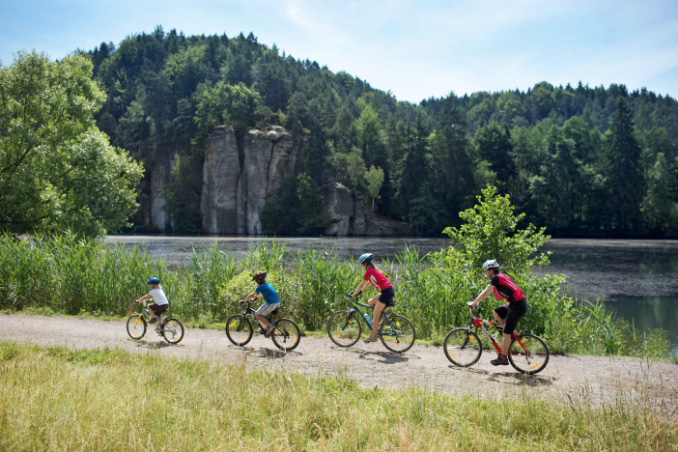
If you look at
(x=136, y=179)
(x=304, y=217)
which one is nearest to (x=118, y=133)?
(x=304, y=217)

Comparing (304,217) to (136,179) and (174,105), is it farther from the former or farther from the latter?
(136,179)

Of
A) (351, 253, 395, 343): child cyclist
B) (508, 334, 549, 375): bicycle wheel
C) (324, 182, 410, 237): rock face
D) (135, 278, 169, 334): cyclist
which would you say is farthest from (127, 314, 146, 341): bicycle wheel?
(324, 182, 410, 237): rock face

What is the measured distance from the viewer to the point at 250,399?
6020 millimetres

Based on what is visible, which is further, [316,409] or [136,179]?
[136,179]

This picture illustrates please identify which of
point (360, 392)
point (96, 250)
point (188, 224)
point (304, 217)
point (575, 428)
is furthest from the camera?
point (188, 224)

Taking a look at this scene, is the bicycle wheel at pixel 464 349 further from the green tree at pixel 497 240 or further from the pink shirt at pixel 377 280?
the green tree at pixel 497 240

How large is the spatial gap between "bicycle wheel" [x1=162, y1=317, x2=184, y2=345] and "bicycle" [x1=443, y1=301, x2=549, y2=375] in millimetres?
5713

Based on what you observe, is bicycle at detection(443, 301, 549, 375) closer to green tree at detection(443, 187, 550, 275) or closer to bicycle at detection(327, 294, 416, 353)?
bicycle at detection(327, 294, 416, 353)

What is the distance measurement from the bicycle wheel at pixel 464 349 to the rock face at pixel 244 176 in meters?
82.2

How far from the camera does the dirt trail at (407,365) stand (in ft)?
24.1

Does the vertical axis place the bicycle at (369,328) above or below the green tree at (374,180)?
below

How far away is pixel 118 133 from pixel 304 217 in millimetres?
51972

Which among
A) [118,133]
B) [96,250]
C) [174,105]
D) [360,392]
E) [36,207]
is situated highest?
[174,105]

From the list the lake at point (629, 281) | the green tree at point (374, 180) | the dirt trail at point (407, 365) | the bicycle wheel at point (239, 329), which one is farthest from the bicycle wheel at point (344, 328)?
the green tree at point (374, 180)
